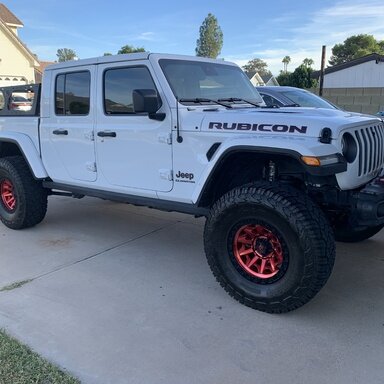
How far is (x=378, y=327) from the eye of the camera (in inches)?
117

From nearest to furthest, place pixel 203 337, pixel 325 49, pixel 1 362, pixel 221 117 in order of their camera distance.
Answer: pixel 1 362
pixel 203 337
pixel 221 117
pixel 325 49

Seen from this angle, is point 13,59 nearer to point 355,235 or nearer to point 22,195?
point 22,195

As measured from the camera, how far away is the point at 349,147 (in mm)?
3053

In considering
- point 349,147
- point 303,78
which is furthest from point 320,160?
point 303,78

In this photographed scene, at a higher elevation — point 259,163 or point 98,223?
point 259,163

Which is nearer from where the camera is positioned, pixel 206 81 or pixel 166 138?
pixel 166 138

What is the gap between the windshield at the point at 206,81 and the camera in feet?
12.3

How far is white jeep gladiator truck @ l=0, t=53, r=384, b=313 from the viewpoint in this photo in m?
2.95

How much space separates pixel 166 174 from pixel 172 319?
1.23 metres

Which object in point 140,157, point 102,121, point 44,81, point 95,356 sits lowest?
point 95,356

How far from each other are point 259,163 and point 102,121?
63.3 inches

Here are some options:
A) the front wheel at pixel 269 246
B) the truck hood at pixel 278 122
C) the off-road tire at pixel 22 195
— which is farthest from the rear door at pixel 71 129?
the front wheel at pixel 269 246

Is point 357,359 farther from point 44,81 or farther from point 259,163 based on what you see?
point 44,81

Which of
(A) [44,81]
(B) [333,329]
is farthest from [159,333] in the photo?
(A) [44,81]
